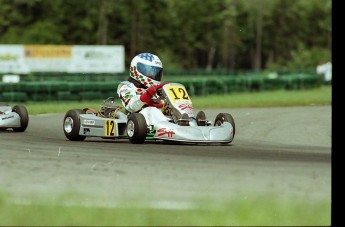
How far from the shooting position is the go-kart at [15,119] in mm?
14539

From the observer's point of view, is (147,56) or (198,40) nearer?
(147,56)

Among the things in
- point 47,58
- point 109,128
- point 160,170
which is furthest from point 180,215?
point 47,58

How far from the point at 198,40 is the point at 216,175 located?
88.8m

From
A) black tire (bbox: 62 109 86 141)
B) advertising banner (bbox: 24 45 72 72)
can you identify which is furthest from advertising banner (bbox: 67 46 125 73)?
black tire (bbox: 62 109 86 141)

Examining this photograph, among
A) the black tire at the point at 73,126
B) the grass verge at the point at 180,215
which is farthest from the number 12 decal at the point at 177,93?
the grass verge at the point at 180,215

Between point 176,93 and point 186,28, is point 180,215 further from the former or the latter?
point 186,28

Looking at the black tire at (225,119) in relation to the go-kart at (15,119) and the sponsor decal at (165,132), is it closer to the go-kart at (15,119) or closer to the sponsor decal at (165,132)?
the sponsor decal at (165,132)

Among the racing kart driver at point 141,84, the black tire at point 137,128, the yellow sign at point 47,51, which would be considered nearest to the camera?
the black tire at point 137,128

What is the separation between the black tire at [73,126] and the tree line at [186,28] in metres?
54.1

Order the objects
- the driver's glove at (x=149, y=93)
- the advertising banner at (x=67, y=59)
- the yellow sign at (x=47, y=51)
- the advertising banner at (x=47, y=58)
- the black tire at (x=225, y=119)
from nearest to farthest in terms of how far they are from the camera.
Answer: the driver's glove at (x=149, y=93) → the black tire at (x=225, y=119) → the advertising banner at (x=67, y=59) → the advertising banner at (x=47, y=58) → the yellow sign at (x=47, y=51)

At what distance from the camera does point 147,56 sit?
12.9 meters

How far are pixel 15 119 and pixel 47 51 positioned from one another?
42910 mm
